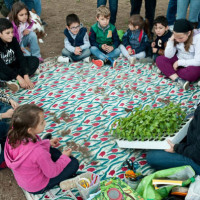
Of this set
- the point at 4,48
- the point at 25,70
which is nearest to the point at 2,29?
the point at 4,48

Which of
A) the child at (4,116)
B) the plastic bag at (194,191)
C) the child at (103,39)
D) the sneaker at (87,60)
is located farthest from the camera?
the sneaker at (87,60)

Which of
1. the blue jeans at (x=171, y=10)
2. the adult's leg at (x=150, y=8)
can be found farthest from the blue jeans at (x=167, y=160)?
the blue jeans at (x=171, y=10)

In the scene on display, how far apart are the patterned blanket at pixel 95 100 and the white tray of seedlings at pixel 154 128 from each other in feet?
0.81

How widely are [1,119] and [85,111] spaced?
3.56 ft

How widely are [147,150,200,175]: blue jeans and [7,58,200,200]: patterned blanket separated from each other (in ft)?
0.55

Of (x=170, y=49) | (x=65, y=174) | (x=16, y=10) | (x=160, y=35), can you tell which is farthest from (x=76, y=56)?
(x=65, y=174)

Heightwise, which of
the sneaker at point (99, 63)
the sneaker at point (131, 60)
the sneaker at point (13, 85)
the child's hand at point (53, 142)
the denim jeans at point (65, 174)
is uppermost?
the sneaker at point (131, 60)

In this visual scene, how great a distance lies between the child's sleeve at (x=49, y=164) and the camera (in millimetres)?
2064

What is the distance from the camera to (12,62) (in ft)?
13.4

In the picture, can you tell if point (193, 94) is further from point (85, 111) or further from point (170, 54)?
point (85, 111)

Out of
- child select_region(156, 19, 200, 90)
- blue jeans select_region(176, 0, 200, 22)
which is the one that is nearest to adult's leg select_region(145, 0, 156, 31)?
blue jeans select_region(176, 0, 200, 22)

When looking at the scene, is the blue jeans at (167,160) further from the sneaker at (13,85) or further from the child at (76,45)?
the child at (76,45)

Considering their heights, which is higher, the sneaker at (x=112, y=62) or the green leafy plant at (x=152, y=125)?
the sneaker at (x=112, y=62)

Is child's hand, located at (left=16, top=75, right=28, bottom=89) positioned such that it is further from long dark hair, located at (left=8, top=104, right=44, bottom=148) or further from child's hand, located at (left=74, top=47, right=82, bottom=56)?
long dark hair, located at (left=8, top=104, right=44, bottom=148)
